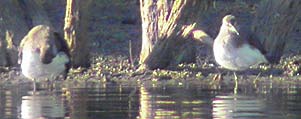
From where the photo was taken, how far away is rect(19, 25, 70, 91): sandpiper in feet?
53.1

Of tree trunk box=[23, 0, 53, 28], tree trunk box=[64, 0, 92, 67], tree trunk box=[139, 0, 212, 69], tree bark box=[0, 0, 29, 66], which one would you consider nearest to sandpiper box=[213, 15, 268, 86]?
tree trunk box=[139, 0, 212, 69]

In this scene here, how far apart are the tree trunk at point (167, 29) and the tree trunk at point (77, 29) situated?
97 cm

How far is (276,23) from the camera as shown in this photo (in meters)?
19.6

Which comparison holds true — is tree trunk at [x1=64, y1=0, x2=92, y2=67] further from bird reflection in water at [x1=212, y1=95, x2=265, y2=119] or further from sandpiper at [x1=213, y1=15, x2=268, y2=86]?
bird reflection in water at [x1=212, y1=95, x2=265, y2=119]

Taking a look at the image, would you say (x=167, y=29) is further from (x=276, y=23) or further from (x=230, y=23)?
(x=276, y=23)

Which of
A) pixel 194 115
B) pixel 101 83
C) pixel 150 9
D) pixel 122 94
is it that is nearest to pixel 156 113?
pixel 194 115

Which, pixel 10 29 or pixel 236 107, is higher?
pixel 10 29

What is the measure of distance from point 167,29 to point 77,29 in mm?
1508

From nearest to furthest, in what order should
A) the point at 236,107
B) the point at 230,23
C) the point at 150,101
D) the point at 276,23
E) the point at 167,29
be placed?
1. the point at 236,107
2. the point at 150,101
3. the point at 230,23
4. the point at 167,29
5. the point at 276,23

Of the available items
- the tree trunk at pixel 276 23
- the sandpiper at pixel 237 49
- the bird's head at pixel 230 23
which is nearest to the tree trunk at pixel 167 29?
the bird's head at pixel 230 23

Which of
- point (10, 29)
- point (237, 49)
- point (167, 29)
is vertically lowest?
point (237, 49)

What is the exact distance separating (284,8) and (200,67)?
1.71 metres

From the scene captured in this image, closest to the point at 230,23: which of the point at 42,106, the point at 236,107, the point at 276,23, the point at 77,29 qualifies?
the point at 276,23

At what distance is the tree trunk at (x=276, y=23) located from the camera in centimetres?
1938
